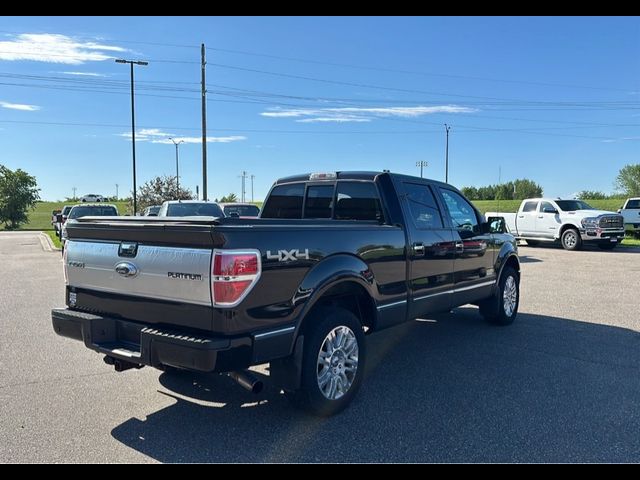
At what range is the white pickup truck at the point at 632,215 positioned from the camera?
79.3 ft

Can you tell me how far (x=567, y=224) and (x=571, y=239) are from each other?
61cm

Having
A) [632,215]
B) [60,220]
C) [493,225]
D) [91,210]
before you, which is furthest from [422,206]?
[632,215]

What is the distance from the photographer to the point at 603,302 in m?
9.02

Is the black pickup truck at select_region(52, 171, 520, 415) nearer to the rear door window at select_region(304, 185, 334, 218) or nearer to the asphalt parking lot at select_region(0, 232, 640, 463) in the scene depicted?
the rear door window at select_region(304, 185, 334, 218)

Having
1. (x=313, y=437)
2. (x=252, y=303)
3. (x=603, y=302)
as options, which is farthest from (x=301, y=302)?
(x=603, y=302)

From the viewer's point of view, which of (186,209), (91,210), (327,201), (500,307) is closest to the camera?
(327,201)

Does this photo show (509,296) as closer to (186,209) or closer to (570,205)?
(186,209)

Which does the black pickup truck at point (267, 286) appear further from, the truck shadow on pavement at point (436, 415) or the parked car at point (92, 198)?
the parked car at point (92, 198)

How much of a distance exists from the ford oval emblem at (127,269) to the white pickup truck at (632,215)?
25.6 meters

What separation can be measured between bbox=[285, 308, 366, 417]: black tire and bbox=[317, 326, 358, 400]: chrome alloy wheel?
0.01 m

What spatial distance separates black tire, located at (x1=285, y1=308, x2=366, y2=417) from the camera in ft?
12.5

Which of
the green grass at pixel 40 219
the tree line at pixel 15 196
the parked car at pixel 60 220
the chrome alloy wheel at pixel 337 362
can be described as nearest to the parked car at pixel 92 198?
the green grass at pixel 40 219

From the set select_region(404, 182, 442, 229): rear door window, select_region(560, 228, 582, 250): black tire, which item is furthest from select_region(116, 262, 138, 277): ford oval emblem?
select_region(560, 228, 582, 250): black tire

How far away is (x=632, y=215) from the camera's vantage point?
2427 cm
